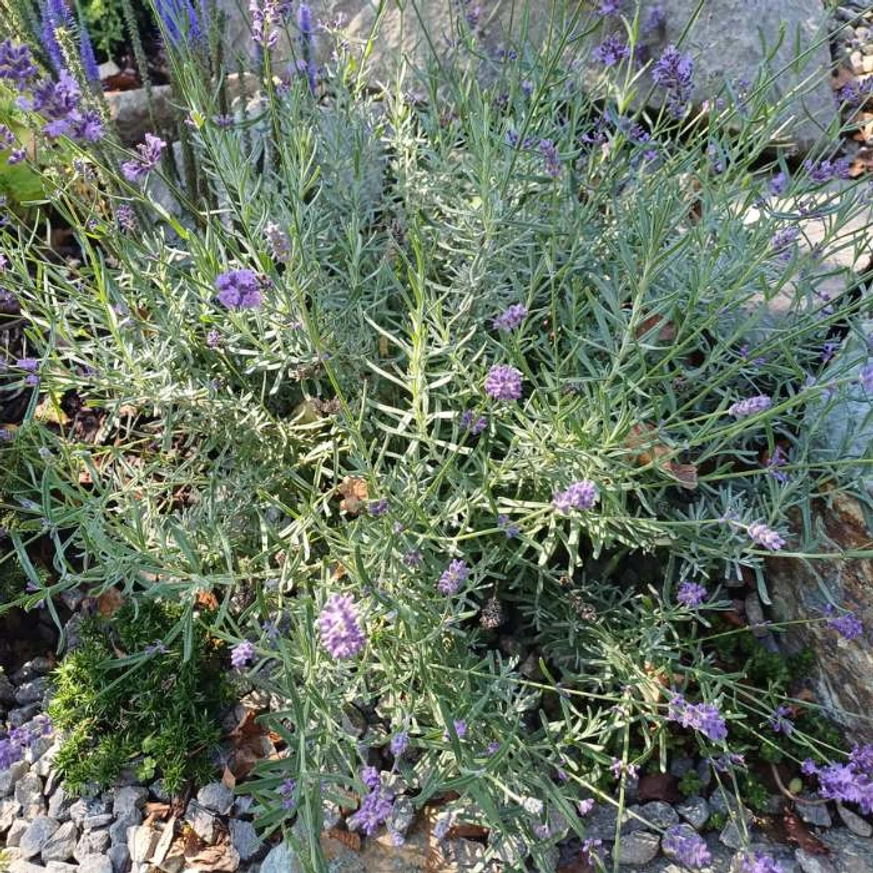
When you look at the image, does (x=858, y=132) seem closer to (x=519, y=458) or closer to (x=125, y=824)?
(x=519, y=458)

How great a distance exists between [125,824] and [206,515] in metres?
0.79

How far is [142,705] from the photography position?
221 centimetres

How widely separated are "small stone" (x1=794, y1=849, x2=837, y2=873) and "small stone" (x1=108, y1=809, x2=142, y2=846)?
1.59 meters

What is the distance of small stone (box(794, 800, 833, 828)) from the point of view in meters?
2.06

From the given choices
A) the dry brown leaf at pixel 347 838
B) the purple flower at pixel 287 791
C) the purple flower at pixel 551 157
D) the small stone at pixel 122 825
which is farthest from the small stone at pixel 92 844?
the purple flower at pixel 551 157

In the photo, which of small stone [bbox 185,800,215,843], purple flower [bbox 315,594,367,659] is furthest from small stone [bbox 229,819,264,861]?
purple flower [bbox 315,594,367,659]

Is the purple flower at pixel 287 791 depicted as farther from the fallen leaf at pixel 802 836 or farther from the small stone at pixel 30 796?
the fallen leaf at pixel 802 836

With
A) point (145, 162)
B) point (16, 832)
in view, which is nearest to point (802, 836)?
point (16, 832)

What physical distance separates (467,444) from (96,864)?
1.40 metres

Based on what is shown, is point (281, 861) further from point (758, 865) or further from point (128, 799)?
point (758, 865)

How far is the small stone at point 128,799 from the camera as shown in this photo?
2143 mm

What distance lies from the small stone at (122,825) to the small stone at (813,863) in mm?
1594

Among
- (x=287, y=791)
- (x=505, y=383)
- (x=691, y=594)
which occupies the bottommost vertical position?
(x=287, y=791)

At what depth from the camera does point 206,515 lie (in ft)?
7.31
